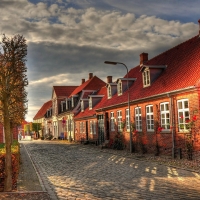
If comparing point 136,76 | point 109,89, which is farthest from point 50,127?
point 136,76

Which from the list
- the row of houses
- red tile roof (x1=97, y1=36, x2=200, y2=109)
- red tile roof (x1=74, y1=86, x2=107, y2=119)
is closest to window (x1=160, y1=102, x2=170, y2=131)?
the row of houses

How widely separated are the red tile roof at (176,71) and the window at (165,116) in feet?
2.98

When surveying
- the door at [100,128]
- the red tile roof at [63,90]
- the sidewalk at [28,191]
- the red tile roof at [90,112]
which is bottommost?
the sidewalk at [28,191]

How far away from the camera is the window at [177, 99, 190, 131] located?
53.9 ft

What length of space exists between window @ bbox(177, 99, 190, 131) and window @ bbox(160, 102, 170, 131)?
1.23 metres

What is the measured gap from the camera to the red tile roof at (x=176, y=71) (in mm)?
17141

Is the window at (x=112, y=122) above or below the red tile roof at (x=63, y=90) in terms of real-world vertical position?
below

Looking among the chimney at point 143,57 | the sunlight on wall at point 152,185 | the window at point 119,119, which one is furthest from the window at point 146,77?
the sunlight on wall at point 152,185

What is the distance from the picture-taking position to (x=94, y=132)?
3431 cm

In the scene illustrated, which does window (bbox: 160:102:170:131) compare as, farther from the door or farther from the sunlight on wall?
the door

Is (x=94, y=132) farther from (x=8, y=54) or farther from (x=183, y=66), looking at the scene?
(x=8, y=54)

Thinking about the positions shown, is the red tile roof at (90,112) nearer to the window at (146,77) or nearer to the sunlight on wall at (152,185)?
the window at (146,77)

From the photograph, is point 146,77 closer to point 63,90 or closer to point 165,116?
point 165,116

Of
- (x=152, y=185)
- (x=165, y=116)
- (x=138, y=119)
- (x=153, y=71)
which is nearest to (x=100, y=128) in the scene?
(x=138, y=119)
